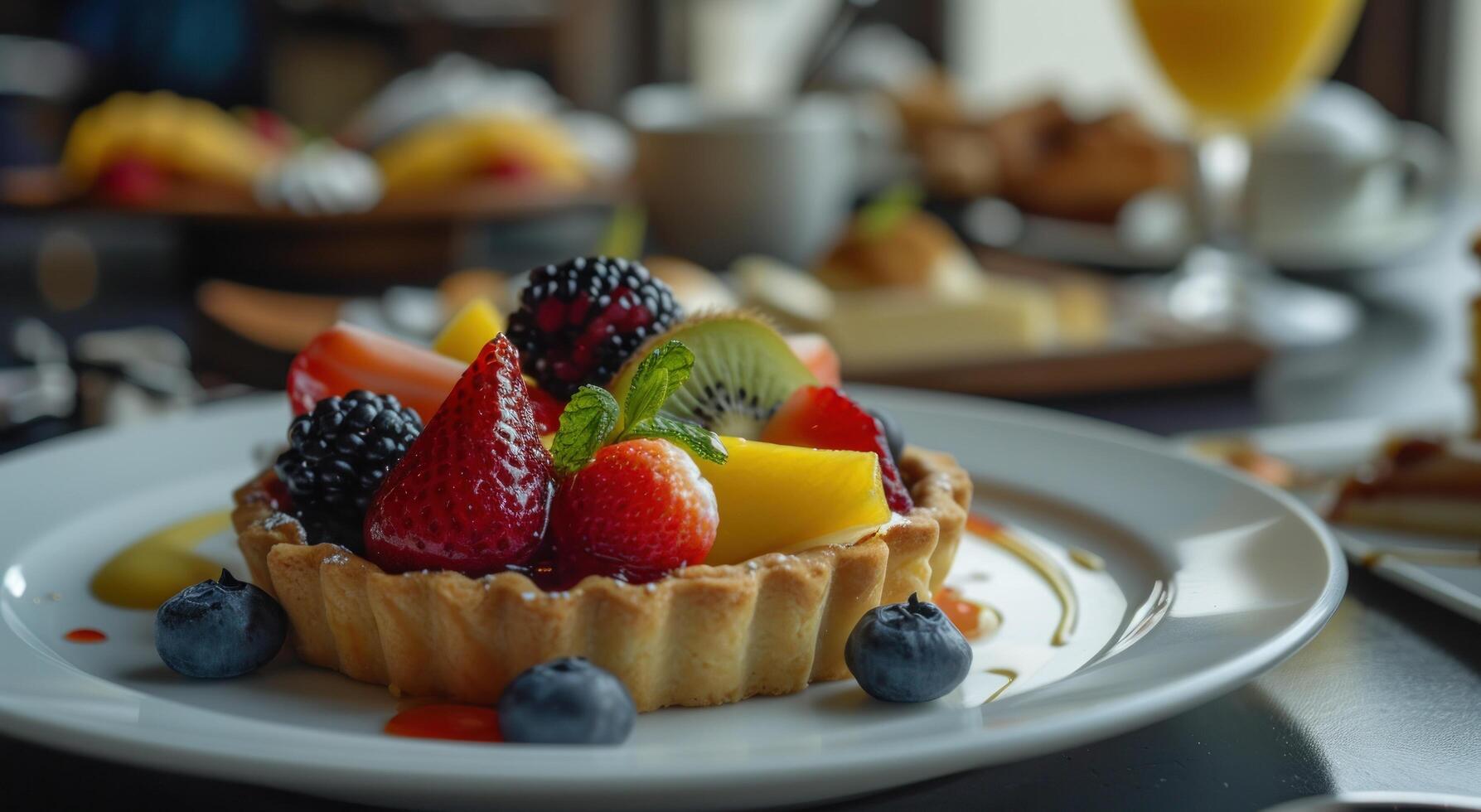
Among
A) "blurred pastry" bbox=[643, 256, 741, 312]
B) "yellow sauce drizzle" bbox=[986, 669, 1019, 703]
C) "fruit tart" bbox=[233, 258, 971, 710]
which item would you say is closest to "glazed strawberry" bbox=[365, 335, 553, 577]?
"fruit tart" bbox=[233, 258, 971, 710]

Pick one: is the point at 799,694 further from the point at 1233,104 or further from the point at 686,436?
the point at 1233,104

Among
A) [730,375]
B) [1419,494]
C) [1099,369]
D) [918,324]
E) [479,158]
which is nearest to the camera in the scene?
[730,375]

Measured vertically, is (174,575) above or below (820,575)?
below

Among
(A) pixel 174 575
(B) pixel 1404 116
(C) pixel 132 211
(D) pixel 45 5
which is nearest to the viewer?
(A) pixel 174 575

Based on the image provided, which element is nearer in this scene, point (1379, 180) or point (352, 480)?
point (352, 480)

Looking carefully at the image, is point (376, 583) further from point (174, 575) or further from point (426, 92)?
point (426, 92)

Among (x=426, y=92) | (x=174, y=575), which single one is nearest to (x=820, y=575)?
(x=174, y=575)

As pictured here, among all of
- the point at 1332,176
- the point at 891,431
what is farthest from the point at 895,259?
the point at 891,431
